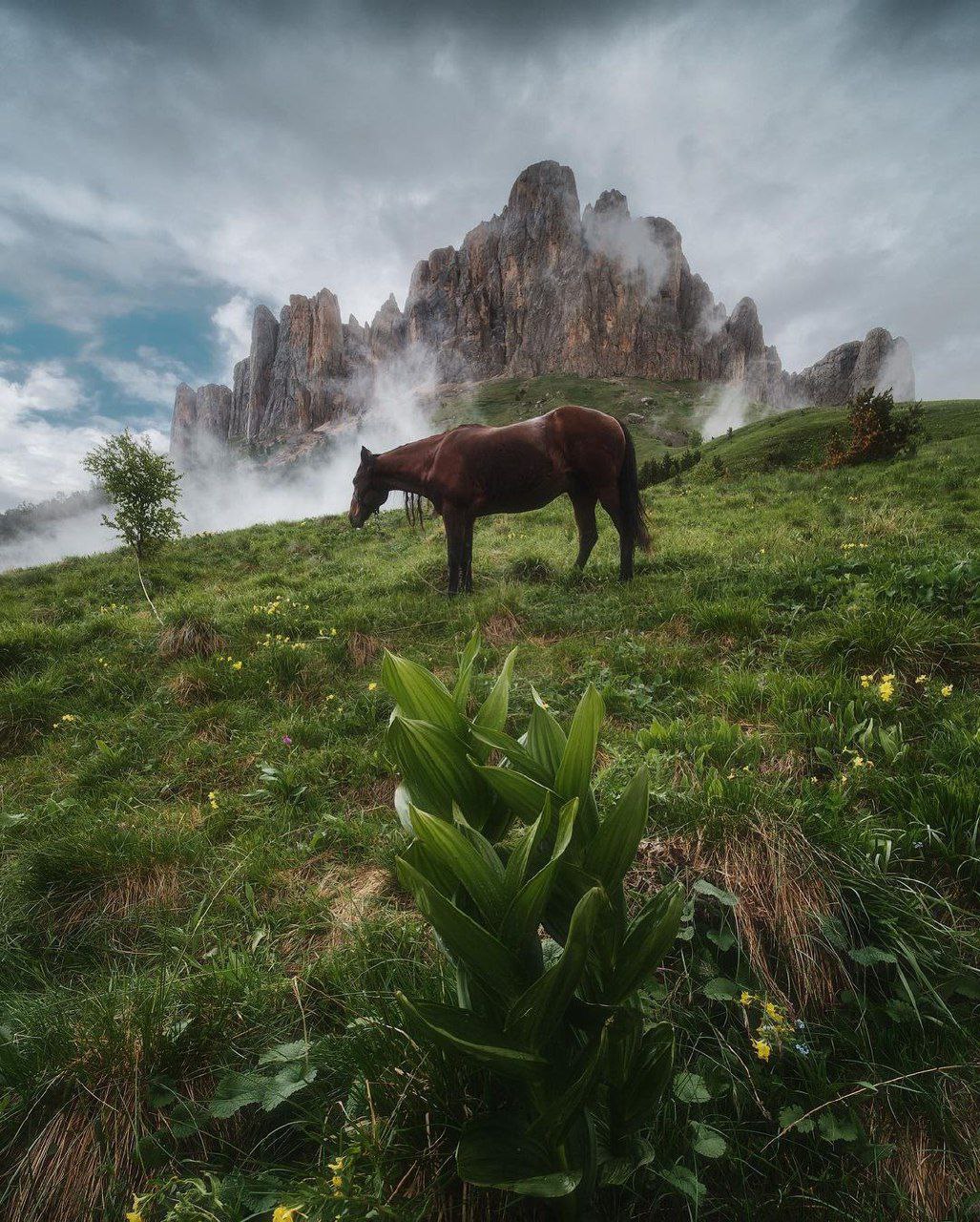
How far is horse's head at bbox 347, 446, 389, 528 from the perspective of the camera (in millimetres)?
9094

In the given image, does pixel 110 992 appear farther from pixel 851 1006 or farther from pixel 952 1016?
pixel 952 1016

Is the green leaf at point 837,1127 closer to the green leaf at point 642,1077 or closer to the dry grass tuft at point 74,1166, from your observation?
the green leaf at point 642,1077

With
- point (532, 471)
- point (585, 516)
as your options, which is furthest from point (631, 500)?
point (532, 471)

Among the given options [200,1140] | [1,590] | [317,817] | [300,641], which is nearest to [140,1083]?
[200,1140]

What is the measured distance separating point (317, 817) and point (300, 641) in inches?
117

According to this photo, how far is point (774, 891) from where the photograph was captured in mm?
1903

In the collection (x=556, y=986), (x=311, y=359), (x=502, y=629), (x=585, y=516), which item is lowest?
(x=502, y=629)

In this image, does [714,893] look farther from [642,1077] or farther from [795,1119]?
[642,1077]

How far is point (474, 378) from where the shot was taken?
158750 mm

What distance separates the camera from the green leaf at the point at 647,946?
1.01 meters

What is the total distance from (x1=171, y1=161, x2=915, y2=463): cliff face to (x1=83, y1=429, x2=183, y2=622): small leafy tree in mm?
141369

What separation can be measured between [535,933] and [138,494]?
1845 cm

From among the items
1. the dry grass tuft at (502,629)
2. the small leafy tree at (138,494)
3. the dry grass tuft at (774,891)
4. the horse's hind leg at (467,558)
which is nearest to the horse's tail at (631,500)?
the horse's hind leg at (467,558)

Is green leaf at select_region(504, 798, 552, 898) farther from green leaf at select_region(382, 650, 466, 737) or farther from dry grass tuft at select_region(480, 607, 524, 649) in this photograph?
dry grass tuft at select_region(480, 607, 524, 649)
